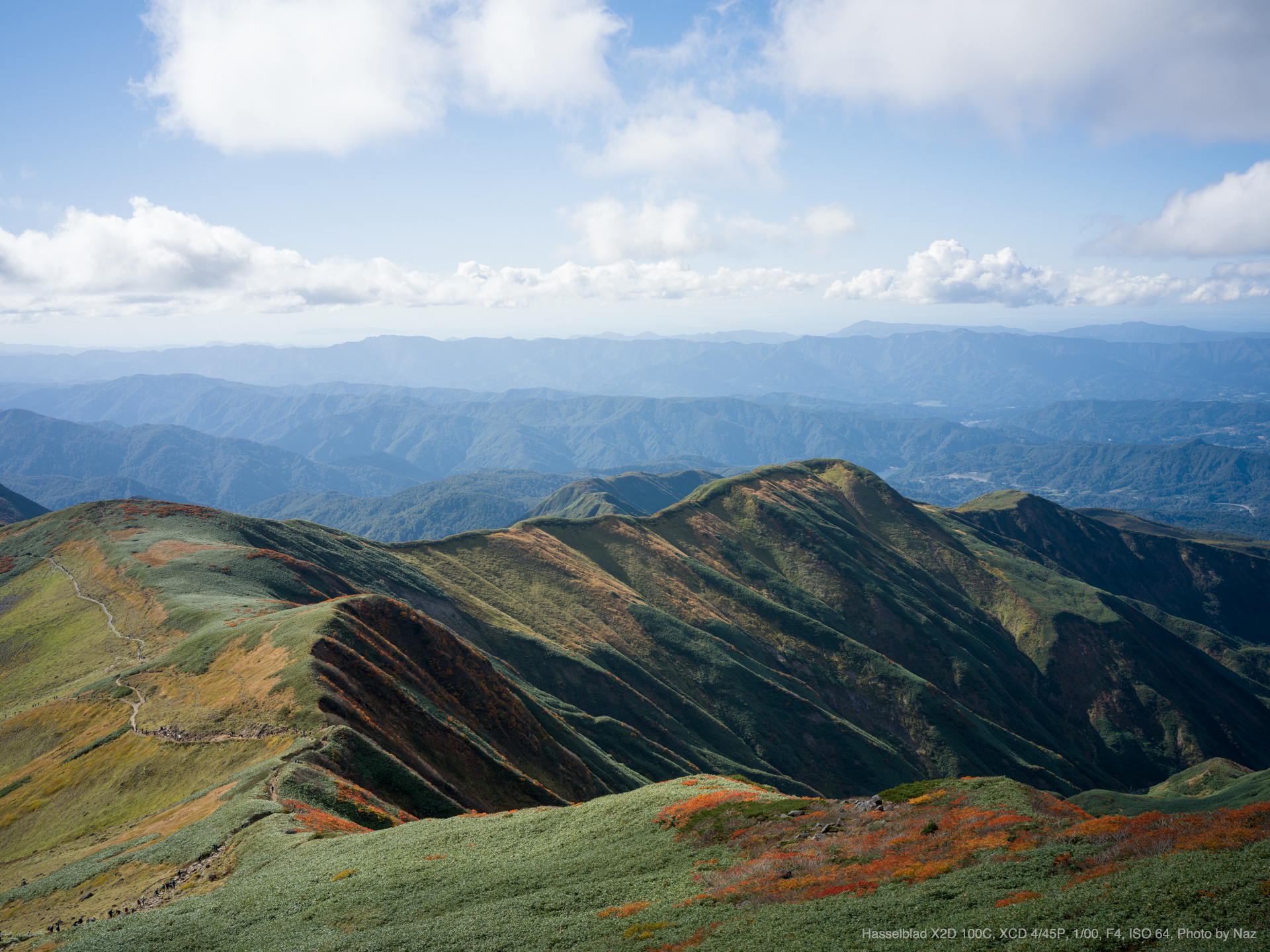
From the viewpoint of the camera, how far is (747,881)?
3100 cm

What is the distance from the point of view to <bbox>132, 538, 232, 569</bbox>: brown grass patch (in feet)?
316

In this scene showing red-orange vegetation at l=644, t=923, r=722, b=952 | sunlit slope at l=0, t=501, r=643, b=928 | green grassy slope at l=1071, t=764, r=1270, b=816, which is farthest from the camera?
green grassy slope at l=1071, t=764, r=1270, b=816

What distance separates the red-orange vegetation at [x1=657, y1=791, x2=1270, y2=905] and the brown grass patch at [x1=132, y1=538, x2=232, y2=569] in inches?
3705

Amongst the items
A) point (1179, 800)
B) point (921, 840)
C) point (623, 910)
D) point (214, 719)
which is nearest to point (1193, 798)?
point (1179, 800)

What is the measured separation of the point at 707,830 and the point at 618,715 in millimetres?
70364

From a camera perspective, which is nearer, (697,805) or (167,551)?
(697,805)

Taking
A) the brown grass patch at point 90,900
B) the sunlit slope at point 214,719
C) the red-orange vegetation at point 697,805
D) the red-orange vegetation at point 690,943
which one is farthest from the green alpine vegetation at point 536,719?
the red-orange vegetation at point 697,805

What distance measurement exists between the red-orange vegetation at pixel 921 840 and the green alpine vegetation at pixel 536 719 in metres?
0.30

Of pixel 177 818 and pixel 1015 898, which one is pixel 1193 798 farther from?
pixel 177 818

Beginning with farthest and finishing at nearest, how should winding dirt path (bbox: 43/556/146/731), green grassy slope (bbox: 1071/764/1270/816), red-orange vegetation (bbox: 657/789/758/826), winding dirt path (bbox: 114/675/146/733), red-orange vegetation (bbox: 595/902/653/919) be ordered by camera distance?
green grassy slope (bbox: 1071/764/1270/816) < winding dirt path (bbox: 43/556/146/731) < winding dirt path (bbox: 114/675/146/733) < red-orange vegetation (bbox: 657/789/758/826) < red-orange vegetation (bbox: 595/902/653/919)

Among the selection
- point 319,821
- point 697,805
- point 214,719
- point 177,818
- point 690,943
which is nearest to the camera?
point 690,943

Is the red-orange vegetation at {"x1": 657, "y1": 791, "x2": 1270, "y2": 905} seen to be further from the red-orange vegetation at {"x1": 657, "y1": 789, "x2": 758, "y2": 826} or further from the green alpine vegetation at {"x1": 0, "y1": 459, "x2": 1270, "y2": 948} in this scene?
the red-orange vegetation at {"x1": 657, "y1": 789, "x2": 758, "y2": 826}

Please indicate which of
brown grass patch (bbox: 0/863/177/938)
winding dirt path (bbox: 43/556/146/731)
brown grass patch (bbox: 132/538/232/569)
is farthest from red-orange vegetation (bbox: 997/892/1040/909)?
brown grass patch (bbox: 132/538/232/569)

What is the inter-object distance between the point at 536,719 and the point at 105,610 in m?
58.8
